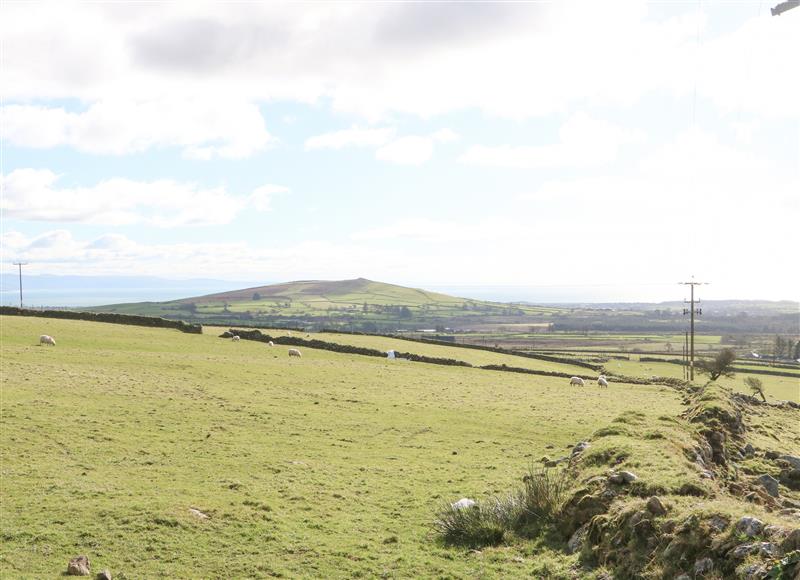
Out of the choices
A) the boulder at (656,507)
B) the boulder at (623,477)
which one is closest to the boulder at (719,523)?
the boulder at (656,507)

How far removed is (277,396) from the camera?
1315 inches

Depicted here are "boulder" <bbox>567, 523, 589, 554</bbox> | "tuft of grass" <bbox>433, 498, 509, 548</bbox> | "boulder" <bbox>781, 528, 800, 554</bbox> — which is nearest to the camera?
"boulder" <bbox>781, 528, 800, 554</bbox>

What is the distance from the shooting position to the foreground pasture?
1352 cm

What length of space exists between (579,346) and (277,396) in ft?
386

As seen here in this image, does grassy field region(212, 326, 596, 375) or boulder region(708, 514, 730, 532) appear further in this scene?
grassy field region(212, 326, 596, 375)

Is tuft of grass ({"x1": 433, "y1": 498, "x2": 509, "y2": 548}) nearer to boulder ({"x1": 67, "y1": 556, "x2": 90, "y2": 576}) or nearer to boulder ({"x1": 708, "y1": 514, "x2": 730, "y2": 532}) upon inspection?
boulder ({"x1": 708, "y1": 514, "x2": 730, "y2": 532})

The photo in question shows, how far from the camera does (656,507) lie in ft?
37.4

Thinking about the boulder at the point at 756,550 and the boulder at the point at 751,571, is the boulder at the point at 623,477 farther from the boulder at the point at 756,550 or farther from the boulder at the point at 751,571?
the boulder at the point at 751,571

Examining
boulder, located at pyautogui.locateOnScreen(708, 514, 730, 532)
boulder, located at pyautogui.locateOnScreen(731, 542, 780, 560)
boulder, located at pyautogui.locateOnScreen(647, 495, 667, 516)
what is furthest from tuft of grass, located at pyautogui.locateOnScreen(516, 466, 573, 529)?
boulder, located at pyautogui.locateOnScreen(731, 542, 780, 560)

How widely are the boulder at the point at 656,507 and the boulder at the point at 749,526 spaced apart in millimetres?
1685

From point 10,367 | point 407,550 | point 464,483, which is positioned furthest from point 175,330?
point 407,550

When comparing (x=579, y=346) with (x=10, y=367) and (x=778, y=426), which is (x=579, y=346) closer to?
(x=778, y=426)

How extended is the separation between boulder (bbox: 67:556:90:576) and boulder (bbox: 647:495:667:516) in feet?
38.8

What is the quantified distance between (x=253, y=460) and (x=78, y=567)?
9.31 m
